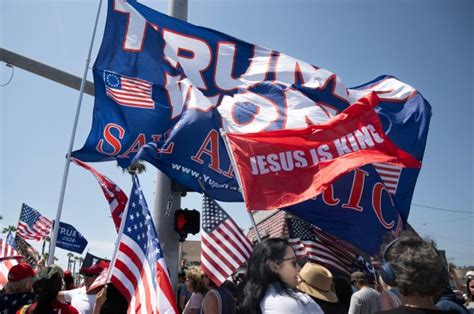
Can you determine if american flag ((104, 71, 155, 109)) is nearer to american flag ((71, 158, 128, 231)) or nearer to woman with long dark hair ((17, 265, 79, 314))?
american flag ((71, 158, 128, 231))

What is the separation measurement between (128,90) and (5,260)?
3574 millimetres

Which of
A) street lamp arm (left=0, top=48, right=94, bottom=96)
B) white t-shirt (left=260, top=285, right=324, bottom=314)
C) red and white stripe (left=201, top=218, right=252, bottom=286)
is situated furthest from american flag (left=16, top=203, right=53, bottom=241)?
white t-shirt (left=260, top=285, right=324, bottom=314)

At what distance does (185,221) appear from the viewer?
25.8ft

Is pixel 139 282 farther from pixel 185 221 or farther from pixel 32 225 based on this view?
pixel 32 225

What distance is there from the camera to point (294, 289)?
9.96 ft

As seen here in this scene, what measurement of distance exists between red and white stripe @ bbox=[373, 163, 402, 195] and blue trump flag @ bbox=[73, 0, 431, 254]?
2cm

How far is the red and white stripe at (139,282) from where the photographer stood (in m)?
4.17

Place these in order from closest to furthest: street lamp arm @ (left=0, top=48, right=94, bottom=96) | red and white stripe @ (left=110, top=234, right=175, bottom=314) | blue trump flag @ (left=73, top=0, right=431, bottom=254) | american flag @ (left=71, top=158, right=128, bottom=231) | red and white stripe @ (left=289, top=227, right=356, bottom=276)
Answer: red and white stripe @ (left=110, top=234, right=175, bottom=314)
blue trump flag @ (left=73, top=0, right=431, bottom=254)
american flag @ (left=71, top=158, right=128, bottom=231)
street lamp arm @ (left=0, top=48, right=94, bottom=96)
red and white stripe @ (left=289, top=227, right=356, bottom=276)

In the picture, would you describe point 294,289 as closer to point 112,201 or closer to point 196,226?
point 196,226

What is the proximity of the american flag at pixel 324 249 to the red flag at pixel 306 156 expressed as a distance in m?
3.37

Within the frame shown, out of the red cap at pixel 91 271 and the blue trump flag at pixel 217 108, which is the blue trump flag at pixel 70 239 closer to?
the blue trump flag at pixel 217 108

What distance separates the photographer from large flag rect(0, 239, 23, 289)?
23.0 ft

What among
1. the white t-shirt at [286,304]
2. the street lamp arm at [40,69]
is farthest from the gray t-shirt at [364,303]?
the street lamp arm at [40,69]

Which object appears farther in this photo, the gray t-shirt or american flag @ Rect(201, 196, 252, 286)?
the gray t-shirt
